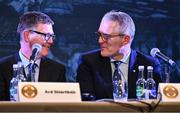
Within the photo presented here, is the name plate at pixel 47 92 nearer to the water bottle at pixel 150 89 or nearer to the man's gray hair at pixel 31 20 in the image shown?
the water bottle at pixel 150 89

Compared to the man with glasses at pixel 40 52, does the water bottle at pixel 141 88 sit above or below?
below

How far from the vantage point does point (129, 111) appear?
6.71 feet

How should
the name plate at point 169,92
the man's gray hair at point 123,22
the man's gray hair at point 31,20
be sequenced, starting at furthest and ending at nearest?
the man's gray hair at point 123,22
the man's gray hair at point 31,20
the name plate at point 169,92

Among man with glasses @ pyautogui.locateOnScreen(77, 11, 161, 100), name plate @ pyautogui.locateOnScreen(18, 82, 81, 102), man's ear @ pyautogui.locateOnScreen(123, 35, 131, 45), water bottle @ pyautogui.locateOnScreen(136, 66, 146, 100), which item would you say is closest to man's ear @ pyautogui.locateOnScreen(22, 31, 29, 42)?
man with glasses @ pyautogui.locateOnScreen(77, 11, 161, 100)

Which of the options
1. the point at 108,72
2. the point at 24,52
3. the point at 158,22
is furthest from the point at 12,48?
the point at 158,22

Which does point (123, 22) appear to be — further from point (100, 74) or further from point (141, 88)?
point (141, 88)

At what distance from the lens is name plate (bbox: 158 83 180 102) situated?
218cm

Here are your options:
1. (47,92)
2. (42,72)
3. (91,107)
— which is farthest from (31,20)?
(91,107)

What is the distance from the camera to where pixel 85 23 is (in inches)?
162

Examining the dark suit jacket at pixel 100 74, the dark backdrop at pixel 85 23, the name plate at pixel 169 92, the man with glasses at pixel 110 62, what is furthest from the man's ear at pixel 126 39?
the name plate at pixel 169 92

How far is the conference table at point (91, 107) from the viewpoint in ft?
6.23

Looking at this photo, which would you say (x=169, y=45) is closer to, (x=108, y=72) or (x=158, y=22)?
(x=158, y=22)

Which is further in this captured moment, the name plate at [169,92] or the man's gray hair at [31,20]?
the man's gray hair at [31,20]

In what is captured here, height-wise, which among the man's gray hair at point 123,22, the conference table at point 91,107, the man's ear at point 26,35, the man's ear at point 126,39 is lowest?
the conference table at point 91,107
